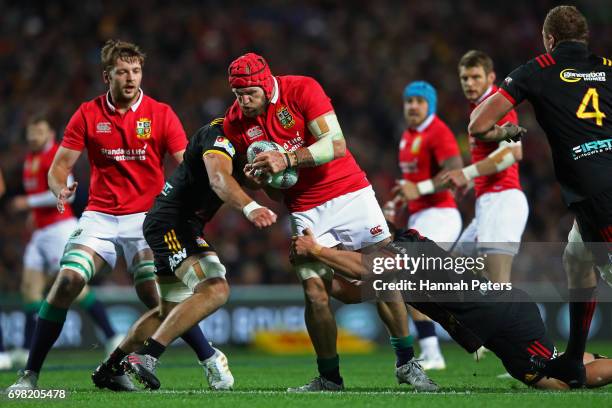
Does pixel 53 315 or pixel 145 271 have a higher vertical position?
pixel 145 271

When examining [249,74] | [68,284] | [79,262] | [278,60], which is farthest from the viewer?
[278,60]

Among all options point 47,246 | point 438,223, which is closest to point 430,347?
point 438,223

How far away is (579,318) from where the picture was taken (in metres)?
6.96

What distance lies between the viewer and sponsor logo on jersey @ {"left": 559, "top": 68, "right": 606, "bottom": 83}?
264 inches

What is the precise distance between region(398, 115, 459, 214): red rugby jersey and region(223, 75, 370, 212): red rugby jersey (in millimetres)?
3089

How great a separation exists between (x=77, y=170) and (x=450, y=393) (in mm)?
10382

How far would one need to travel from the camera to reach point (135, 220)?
8.19 m

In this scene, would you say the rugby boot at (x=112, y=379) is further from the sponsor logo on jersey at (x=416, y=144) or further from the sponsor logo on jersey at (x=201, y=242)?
the sponsor logo on jersey at (x=416, y=144)

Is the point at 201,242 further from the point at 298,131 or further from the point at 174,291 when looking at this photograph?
the point at 298,131

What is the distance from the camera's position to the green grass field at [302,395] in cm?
628

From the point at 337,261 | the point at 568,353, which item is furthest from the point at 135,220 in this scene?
the point at 568,353

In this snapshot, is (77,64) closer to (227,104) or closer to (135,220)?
(227,104)

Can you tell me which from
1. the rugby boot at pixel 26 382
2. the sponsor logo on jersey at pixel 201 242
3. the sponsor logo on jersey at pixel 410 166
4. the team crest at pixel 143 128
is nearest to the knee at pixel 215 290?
the sponsor logo on jersey at pixel 201 242

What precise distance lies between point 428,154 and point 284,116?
11.5 ft
